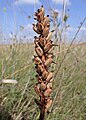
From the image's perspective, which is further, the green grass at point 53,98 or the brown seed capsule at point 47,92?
the green grass at point 53,98

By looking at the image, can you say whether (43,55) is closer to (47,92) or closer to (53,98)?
(47,92)

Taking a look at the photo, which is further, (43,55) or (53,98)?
(53,98)

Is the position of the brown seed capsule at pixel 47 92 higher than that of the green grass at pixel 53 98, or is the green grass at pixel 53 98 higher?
the brown seed capsule at pixel 47 92

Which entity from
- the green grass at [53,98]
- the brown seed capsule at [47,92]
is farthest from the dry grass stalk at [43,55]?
the green grass at [53,98]

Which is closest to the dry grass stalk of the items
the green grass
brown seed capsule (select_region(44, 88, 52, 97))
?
brown seed capsule (select_region(44, 88, 52, 97))

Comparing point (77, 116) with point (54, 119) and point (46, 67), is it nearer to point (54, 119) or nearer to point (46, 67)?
point (54, 119)

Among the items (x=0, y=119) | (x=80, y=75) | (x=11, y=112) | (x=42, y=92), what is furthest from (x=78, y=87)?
(x=42, y=92)

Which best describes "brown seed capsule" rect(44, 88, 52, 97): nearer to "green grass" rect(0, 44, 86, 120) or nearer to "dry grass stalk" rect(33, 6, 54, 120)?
"dry grass stalk" rect(33, 6, 54, 120)

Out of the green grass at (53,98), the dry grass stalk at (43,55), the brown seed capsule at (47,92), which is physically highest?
the dry grass stalk at (43,55)

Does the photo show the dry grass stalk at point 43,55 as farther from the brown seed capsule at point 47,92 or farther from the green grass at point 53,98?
the green grass at point 53,98

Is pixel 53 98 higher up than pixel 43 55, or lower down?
lower down

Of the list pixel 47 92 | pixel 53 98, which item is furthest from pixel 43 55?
pixel 53 98
